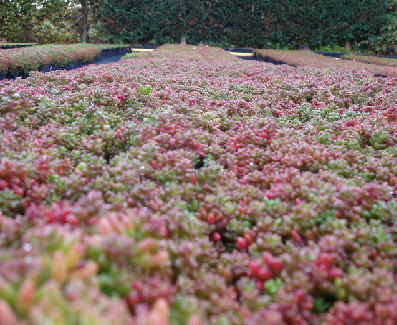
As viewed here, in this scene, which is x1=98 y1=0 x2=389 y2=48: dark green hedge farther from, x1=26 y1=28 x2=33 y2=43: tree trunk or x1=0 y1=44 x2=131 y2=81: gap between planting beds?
x1=0 y1=44 x2=131 y2=81: gap between planting beds

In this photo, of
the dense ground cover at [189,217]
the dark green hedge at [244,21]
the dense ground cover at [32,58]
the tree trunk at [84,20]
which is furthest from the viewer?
the tree trunk at [84,20]

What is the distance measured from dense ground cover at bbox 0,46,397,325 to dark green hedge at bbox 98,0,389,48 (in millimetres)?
15675

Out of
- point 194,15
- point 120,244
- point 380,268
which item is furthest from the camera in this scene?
point 194,15

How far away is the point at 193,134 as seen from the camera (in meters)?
2.15

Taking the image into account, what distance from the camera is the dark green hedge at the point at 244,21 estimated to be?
1666cm

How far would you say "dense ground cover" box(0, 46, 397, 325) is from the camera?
794 mm

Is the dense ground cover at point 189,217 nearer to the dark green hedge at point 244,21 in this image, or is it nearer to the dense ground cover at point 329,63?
the dense ground cover at point 329,63

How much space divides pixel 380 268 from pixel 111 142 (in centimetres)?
162

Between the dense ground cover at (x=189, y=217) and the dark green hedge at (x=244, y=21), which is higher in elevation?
the dark green hedge at (x=244, y=21)

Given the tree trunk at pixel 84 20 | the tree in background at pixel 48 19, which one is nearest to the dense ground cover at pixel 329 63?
the tree trunk at pixel 84 20

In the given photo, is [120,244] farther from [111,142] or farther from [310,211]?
[111,142]

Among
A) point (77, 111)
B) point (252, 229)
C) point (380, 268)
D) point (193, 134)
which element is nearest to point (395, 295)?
point (380, 268)

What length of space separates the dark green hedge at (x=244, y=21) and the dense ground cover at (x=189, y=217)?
15675 millimetres

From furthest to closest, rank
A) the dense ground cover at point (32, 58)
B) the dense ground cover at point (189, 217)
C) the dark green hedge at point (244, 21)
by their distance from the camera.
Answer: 1. the dark green hedge at point (244, 21)
2. the dense ground cover at point (32, 58)
3. the dense ground cover at point (189, 217)
